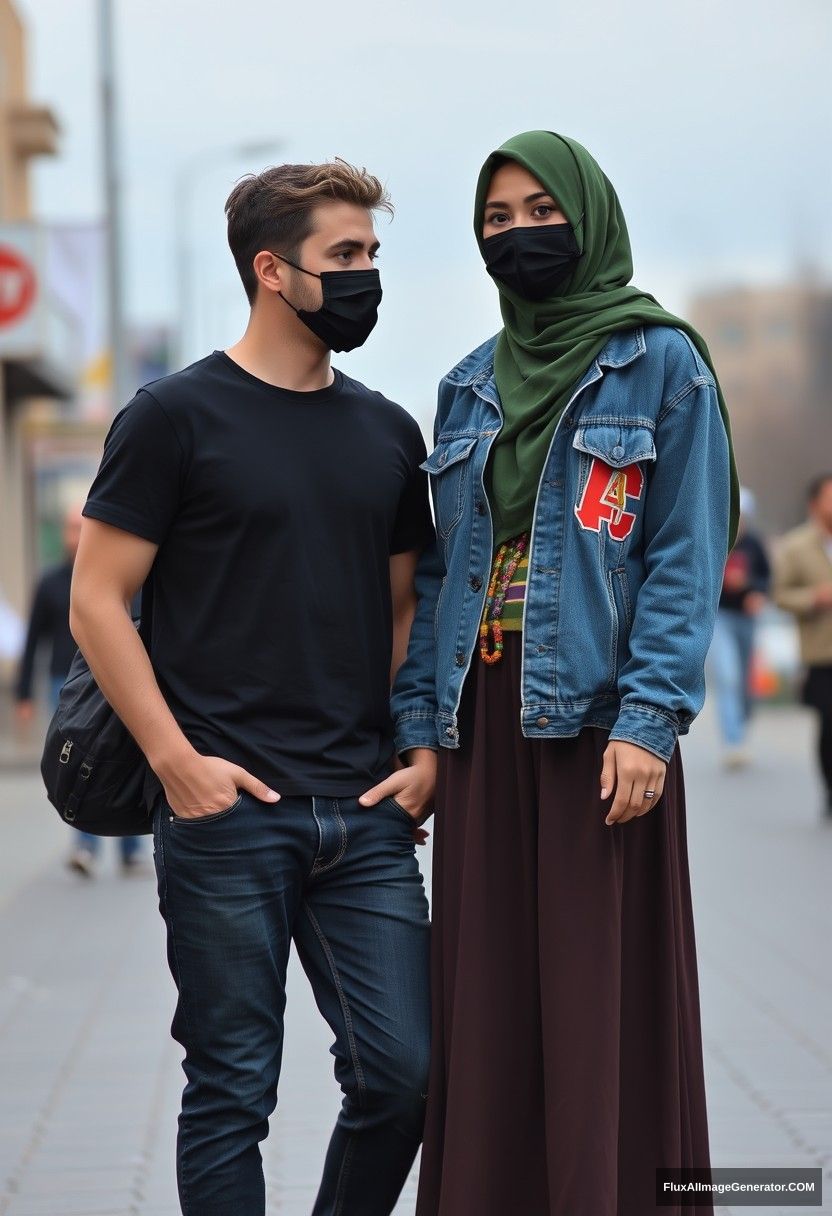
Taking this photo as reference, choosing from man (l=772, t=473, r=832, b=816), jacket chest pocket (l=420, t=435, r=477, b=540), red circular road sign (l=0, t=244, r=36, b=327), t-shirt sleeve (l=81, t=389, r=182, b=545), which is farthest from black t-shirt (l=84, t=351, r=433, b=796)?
red circular road sign (l=0, t=244, r=36, b=327)

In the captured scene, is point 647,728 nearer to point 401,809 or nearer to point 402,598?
point 401,809

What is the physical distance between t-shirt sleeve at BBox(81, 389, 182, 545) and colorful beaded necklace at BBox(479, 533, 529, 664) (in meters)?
0.60

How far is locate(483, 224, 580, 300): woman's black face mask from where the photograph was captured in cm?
321

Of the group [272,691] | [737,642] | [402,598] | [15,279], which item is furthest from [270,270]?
[15,279]

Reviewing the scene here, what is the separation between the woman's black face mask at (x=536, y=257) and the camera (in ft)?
10.5

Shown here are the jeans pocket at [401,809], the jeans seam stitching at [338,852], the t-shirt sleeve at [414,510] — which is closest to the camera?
the jeans seam stitching at [338,852]

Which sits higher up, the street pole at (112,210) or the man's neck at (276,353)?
the street pole at (112,210)

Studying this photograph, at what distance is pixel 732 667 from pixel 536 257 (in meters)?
11.7

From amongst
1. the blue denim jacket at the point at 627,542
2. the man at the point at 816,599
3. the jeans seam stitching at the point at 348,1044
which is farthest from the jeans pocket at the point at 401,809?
the man at the point at 816,599

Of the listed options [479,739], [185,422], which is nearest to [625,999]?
[479,739]

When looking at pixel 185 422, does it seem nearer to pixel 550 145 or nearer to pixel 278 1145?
pixel 550 145

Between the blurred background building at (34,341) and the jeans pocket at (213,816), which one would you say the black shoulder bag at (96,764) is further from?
the blurred background building at (34,341)

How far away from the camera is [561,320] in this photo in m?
3.28

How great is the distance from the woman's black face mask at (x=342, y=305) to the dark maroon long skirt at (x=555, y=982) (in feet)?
2.24
